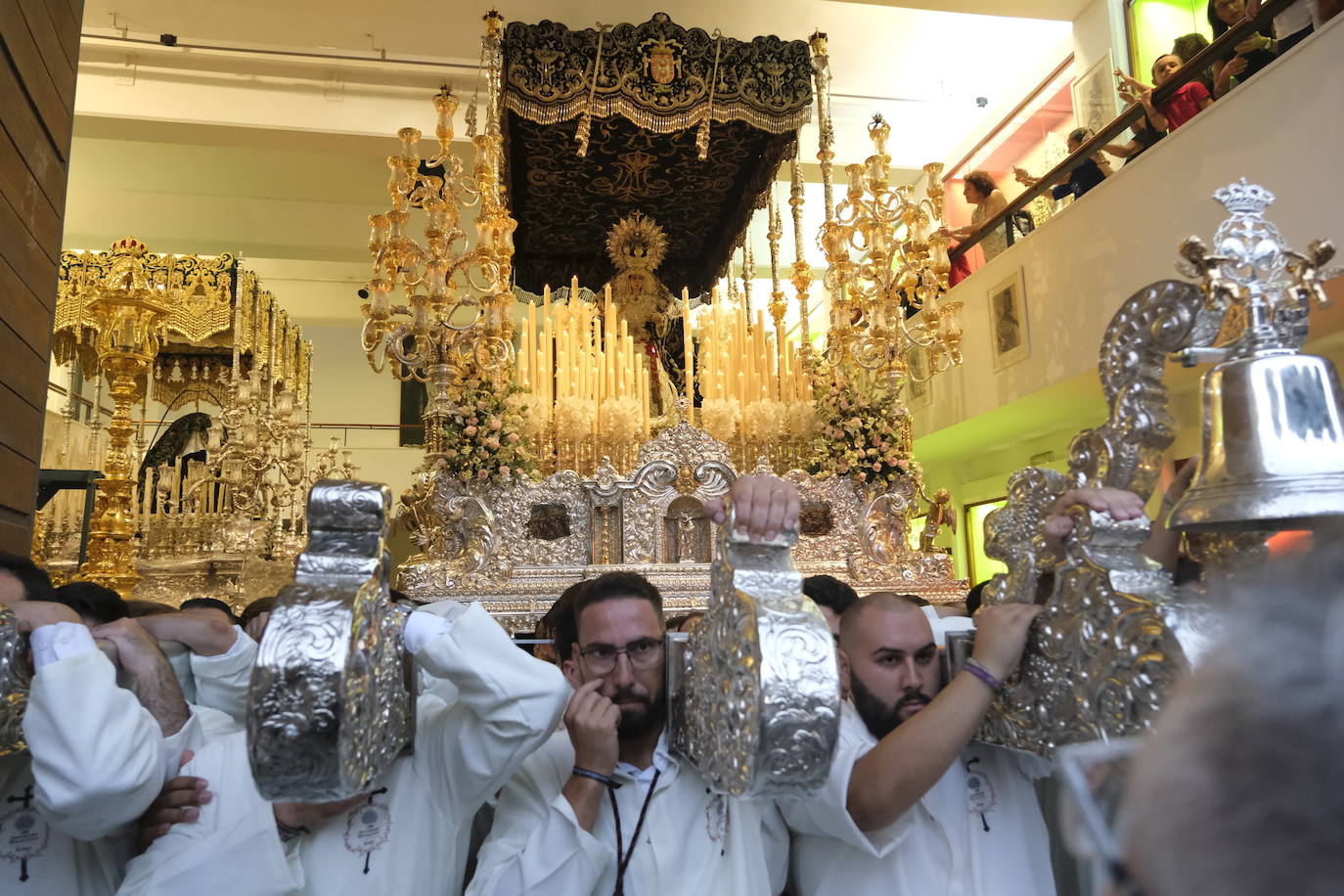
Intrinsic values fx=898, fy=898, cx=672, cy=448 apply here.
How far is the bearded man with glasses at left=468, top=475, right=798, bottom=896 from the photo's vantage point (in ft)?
4.67

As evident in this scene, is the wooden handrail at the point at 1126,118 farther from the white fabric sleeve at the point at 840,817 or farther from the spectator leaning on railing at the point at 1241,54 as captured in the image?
the white fabric sleeve at the point at 840,817

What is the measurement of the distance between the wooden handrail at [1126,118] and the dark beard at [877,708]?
4950 millimetres

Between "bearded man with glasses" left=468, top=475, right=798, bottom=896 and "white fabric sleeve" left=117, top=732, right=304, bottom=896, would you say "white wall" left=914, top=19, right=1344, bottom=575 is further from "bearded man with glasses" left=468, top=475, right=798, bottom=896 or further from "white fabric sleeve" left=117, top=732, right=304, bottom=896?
"white fabric sleeve" left=117, top=732, right=304, bottom=896

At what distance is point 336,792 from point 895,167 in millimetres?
9608

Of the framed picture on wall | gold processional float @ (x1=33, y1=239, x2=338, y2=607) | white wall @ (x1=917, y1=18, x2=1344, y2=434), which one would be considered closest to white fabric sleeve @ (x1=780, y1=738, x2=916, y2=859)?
gold processional float @ (x1=33, y1=239, x2=338, y2=607)

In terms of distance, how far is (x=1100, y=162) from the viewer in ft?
21.5

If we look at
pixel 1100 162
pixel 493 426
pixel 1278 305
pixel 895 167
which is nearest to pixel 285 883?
pixel 1278 305

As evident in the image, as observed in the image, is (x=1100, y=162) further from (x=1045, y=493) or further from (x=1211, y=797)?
(x=1211, y=797)

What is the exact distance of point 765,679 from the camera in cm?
103

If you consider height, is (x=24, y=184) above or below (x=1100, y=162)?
below

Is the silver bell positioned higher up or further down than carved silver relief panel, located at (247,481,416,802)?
higher up

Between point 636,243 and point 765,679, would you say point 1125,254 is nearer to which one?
point 636,243

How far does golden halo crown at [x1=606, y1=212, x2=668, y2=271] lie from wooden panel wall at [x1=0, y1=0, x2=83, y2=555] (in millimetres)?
4415

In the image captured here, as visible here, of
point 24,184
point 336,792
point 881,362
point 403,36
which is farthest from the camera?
point 403,36
